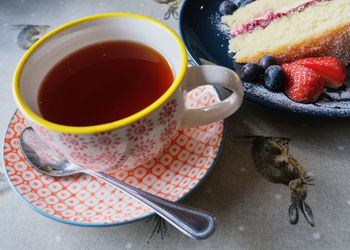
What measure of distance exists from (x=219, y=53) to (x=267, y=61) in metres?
0.16

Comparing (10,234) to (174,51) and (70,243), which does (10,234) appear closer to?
(70,243)

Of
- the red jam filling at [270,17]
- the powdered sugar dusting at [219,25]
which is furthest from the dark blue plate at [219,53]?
the red jam filling at [270,17]

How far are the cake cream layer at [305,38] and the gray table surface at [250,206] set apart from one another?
0.29 metres

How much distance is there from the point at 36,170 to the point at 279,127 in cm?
59

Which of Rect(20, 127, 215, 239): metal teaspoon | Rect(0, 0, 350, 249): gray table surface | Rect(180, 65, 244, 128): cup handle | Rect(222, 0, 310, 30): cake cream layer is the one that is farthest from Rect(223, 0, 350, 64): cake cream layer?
Rect(20, 127, 215, 239): metal teaspoon

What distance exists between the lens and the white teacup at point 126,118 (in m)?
0.56

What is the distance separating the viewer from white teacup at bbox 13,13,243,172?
22.0 inches

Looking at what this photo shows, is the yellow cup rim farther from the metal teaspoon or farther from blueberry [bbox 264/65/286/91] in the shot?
blueberry [bbox 264/65/286/91]

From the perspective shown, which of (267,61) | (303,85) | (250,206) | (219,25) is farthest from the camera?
(219,25)

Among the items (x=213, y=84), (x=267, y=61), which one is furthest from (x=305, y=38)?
(x=213, y=84)

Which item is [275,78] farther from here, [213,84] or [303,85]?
[213,84]

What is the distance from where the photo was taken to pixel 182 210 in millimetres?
586

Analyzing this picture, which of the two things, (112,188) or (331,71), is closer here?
(112,188)

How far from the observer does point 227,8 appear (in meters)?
1.20
